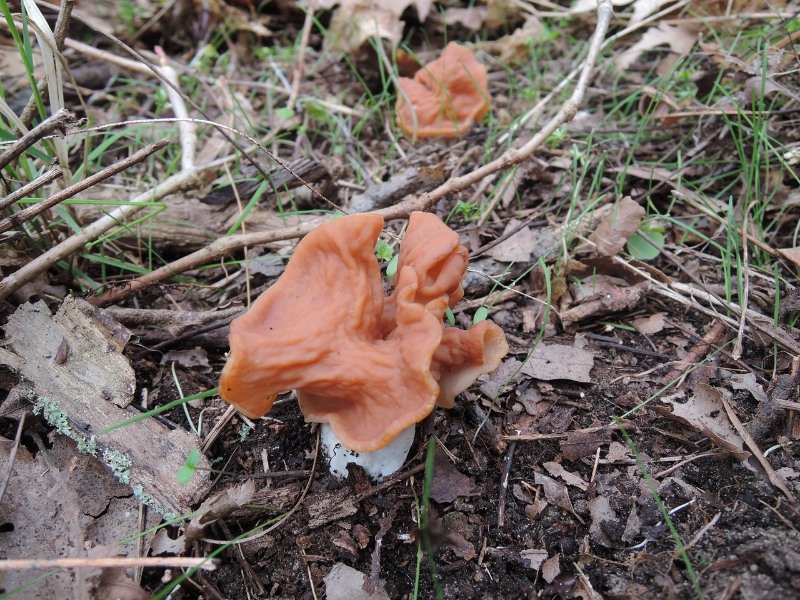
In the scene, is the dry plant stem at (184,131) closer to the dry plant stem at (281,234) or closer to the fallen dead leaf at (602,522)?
the dry plant stem at (281,234)

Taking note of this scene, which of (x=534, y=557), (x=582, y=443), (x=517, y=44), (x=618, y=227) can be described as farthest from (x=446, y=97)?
(x=534, y=557)

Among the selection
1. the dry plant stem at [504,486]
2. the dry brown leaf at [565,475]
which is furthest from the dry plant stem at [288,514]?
the dry brown leaf at [565,475]

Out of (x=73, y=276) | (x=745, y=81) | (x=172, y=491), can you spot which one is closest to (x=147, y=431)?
(x=172, y=491)

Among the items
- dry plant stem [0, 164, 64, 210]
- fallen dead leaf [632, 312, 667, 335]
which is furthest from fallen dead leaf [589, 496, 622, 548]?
dry plant stem [0, 164, 64, 210]

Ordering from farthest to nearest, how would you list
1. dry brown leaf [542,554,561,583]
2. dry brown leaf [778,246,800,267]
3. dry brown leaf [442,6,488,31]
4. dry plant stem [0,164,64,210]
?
dry brown leaf [442,6,488,31], dry brown leaf [778,246,800,267], dry plant stem [0,164,64,210], dry brown leaf [542,554,561,583]

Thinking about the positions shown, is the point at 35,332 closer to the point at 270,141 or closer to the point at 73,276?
the point at 73,276

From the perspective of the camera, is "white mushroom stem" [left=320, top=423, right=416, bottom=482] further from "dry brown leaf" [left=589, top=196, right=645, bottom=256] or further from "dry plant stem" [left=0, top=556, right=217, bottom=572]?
"dry brown leaf" [left=589, top=196, right=645, bottom=256]
